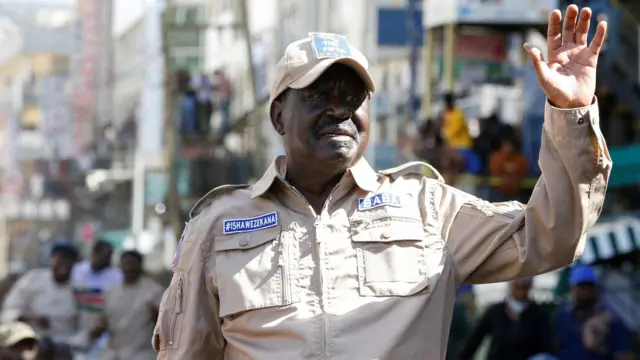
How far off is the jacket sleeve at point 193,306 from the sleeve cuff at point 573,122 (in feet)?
4.05

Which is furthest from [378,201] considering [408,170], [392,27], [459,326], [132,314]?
[392,27]

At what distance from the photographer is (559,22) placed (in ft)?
13.6

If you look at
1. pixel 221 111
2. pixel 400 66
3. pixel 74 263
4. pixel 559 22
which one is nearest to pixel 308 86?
pixel 559 22

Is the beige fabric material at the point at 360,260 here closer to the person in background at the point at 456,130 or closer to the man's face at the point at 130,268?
the man's face at the point at 130,268

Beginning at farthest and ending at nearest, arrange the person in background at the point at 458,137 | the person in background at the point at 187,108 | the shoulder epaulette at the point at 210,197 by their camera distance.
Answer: the person in background at the point at 187,108, the person in background at the point at 458,137, the shoulder epaulette at the point at 210,197

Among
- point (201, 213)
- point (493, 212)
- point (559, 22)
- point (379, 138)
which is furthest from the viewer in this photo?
point (379, 138)

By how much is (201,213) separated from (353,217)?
56 centimetres

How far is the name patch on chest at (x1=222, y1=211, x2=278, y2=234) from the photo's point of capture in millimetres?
4566

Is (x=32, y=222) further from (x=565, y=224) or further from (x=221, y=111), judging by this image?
(x=565, y=224)

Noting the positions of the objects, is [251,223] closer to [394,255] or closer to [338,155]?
[338,155]

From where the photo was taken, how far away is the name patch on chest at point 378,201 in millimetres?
4535

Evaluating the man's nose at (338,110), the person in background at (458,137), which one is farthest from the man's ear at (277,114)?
the person in background at (458,137)

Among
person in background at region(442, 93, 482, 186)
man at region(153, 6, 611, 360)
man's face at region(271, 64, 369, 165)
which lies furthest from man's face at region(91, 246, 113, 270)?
man's face at region(271, 64, 369, 165)

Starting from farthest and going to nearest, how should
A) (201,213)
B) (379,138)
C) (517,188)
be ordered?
(379,138) → (517,188) → (201,213)
